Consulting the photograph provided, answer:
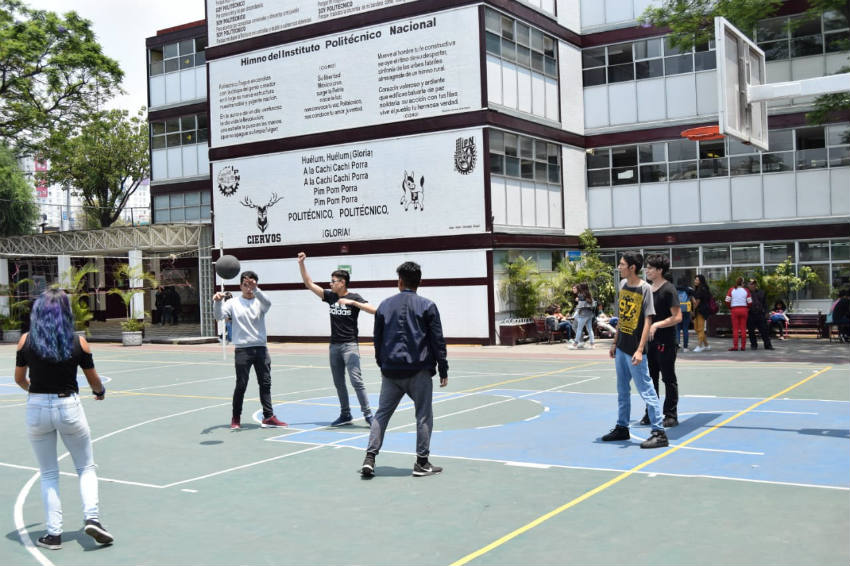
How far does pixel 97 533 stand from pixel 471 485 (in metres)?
3.33

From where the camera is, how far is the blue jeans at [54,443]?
677 centimetres

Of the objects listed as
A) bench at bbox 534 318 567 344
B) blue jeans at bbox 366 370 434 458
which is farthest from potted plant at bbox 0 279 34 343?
blue jeans at bbox 366 370 434 458

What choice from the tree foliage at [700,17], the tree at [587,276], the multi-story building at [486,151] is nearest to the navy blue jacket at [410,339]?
the multi-story building at [486,151]

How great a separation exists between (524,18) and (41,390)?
26.1 meters

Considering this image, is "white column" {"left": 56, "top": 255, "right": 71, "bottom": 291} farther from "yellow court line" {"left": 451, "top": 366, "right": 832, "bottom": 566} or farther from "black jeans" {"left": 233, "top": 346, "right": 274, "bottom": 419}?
"yellow court line" {"left": 451, "top": 366, "right": 832, "bottom": 566}

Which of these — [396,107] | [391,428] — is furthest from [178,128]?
[391,428]

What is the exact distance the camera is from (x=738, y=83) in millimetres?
11148

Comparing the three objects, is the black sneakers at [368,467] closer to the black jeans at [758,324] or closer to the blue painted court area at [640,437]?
the blue painted court area at [640,437]

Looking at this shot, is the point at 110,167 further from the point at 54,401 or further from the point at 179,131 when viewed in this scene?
the point at 54,401

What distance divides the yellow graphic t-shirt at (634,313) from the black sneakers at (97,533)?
594cm

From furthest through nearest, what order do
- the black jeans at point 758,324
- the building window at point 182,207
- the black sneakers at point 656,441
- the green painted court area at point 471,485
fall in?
the building window at point 182,207 < the black jeans at point 758,324 < the black sneakers at point 656,441 < the green painted court area at point 471,485

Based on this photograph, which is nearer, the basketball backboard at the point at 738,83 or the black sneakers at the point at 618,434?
the black sneakers at the point at 618,434

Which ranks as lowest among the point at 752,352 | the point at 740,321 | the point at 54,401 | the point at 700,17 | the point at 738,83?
the point at 752,352

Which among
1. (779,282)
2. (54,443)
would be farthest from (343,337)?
(779,282)
